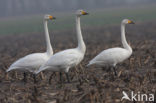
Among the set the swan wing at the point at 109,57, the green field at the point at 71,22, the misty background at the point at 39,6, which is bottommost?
the misty background at the point at 39,6

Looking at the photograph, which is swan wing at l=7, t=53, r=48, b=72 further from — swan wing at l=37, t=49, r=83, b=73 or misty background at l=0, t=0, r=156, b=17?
misty background at l=0, t=0, r=156, b=17

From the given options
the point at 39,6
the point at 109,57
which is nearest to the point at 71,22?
the point at 109,57

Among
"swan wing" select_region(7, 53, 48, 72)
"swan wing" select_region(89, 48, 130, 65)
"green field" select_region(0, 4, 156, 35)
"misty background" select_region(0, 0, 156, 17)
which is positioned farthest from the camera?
"misty background" select_region(0, 0, 156, 17)

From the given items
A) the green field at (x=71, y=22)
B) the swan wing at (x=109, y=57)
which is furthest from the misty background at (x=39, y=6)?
the swan wing at (x=109, y=57)

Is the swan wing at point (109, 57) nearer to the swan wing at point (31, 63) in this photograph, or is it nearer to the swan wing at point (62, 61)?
the swan wing at point (62, 61)

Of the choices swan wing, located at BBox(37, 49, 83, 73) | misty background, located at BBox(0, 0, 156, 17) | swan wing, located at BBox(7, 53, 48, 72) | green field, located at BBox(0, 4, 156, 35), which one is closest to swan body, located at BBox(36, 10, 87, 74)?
swan wing, located at BBox(37, 49, 83, 73)

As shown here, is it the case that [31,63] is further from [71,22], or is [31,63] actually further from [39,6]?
[39,6]

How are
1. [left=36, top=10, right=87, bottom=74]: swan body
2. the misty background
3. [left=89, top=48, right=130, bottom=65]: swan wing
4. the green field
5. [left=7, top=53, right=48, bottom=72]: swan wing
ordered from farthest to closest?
the misty background < the green field < [left=89, top=48, right=130, bottom=65]: swan wing < [left=7, top=53, right=48, bottom=72]: swan wing < [left=36, top=10, right=87, bottom=74]: swan body

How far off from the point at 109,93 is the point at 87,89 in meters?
0.95

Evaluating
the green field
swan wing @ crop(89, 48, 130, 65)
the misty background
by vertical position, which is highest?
swan wing @ crop(89, 48, 130, 65)

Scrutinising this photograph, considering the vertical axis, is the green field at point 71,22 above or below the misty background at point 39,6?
above

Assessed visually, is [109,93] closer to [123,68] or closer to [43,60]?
[43,60]

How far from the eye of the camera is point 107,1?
→ 138 metres

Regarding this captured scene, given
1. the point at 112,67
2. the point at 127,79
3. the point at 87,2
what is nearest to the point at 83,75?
the point at 112,67
